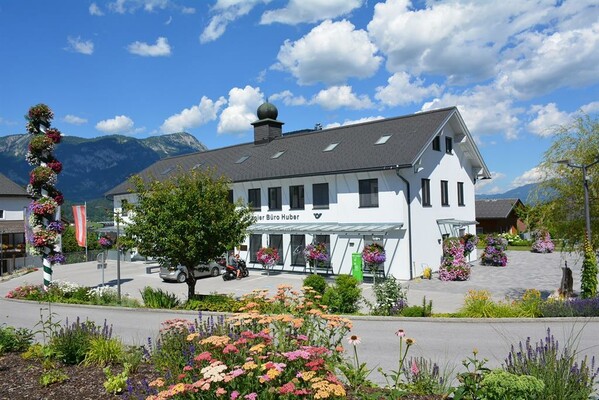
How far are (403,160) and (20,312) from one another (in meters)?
A: 16.9

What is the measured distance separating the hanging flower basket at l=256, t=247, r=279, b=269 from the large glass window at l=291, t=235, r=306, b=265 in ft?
3.18

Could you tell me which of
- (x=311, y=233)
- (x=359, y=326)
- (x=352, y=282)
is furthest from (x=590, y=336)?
(x=311, y=233)

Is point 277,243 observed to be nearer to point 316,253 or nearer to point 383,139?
point 316,253

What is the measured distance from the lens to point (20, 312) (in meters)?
15.8

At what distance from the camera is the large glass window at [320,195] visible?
2495cm

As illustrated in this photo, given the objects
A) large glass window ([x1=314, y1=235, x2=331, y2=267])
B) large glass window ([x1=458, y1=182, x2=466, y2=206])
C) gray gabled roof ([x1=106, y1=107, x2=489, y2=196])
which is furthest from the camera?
large glass window ([x1=458, y1=182, x2=466, y2=206])

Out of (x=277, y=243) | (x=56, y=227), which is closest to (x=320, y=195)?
(x=277, y=243)

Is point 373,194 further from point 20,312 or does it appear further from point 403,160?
point 20,312

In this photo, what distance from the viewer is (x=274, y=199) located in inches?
1086

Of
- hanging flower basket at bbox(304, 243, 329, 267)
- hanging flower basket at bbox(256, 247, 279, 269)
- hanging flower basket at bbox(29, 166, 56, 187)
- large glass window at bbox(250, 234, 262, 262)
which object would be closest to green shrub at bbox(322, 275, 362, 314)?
hanging flower basket at bbox(304, 243, 329, 267)

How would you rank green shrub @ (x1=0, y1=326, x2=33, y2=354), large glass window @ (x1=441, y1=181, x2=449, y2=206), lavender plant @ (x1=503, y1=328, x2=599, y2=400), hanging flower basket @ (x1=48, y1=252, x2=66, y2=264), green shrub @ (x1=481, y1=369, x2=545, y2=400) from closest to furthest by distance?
1. green shrub @ (x1=481, y1=369, x2=545, y2=400)
2. lavender plant @ (x1=503, y1=328, x2=599, y2=400)
3. green shrub @ (x1=0, y1=326, x2=33, y2=354)
4. hanging flower basket @ (x1=48, y1=252, x2=66, y2=264)
5. large glass window @ (x1=441, y1=181, x2=449, y2=206)

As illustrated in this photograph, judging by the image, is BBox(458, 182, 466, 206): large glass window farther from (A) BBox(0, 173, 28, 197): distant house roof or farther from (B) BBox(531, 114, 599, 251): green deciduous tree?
(A) BBox(0, 173, 28, 197): distant house roof

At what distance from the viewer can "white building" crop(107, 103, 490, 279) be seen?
73.6 ft

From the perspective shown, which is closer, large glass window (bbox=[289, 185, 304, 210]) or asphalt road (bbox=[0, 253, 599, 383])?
asphalt road (bbox=[0, 253, 599, 383])
